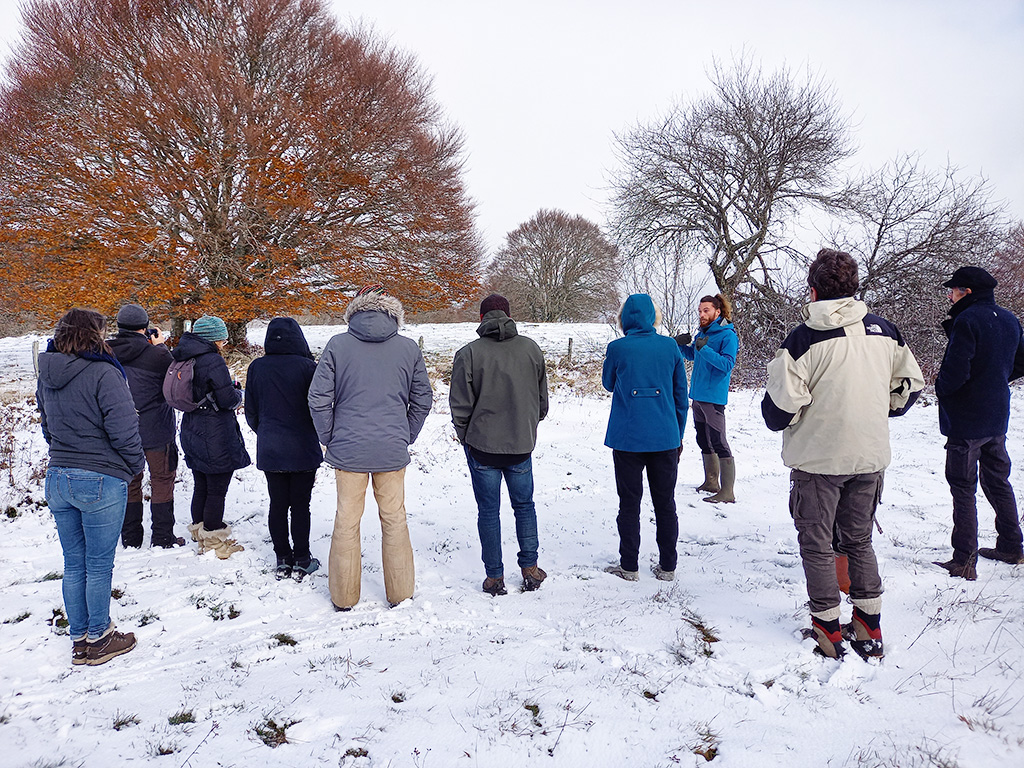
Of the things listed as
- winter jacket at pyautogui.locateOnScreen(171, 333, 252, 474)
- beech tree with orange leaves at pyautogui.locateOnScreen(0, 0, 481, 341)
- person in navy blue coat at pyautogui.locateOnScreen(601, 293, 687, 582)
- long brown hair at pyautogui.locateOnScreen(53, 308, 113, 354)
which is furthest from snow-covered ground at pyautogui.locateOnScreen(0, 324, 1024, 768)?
beech tree with orange leaves at pyautogui.locateOnScreen(0, 0, 481, 341)

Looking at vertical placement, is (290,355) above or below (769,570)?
above

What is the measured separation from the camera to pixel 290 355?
12.4ft

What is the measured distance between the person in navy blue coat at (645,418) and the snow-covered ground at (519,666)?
19.2 inches

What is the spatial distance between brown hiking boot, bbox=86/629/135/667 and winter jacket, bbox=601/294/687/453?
10.5 ft

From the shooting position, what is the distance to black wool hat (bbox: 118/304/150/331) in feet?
13.7

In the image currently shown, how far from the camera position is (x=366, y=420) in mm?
3328

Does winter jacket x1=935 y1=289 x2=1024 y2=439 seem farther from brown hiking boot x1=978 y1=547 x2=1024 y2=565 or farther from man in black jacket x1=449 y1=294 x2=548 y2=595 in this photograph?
man in black jacket x1=449 y1=294 x2=548 y2=595

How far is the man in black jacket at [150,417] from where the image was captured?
4.25 m

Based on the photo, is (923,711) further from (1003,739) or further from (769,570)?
(769,570)

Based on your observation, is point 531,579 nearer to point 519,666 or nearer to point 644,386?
point 519,666

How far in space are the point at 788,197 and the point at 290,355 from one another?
15982 mm

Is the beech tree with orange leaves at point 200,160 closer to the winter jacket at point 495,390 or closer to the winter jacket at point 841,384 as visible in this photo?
the winter jacket at point 495,390

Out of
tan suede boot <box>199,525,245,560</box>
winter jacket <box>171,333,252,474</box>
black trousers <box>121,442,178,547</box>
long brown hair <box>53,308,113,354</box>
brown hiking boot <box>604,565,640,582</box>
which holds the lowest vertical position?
brown hiking boot <box>604,565,640,582</box>

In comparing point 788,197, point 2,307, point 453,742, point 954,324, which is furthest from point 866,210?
point 2,307
